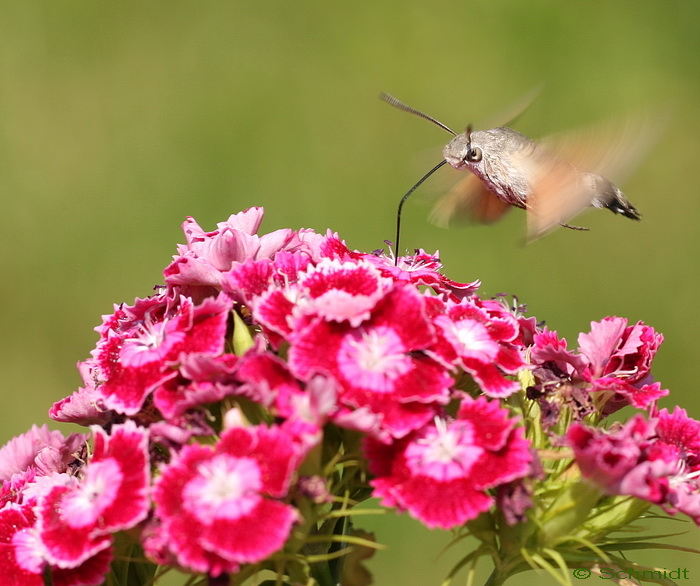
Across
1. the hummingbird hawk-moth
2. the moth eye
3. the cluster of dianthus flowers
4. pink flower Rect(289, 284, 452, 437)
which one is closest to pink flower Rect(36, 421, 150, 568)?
the cluster of dianthus flowers

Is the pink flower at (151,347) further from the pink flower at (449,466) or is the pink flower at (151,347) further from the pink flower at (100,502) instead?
the pink flower at (449,466)

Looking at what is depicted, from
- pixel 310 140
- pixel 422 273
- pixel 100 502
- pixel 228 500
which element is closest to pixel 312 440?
pixel 228 500

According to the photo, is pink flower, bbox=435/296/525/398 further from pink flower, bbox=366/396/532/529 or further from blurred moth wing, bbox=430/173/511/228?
blurred moth wing, bbox=430/173/511/228

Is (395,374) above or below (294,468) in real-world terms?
above

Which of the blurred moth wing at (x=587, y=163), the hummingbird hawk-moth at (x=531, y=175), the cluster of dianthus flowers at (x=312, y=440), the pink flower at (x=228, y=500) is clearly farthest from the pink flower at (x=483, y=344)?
the blurred moth wing at (x=587, y=163)

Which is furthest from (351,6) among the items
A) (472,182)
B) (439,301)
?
(439,301)

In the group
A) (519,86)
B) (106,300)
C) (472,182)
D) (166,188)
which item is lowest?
(472,182)

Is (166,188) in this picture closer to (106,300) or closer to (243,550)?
(106,300)
